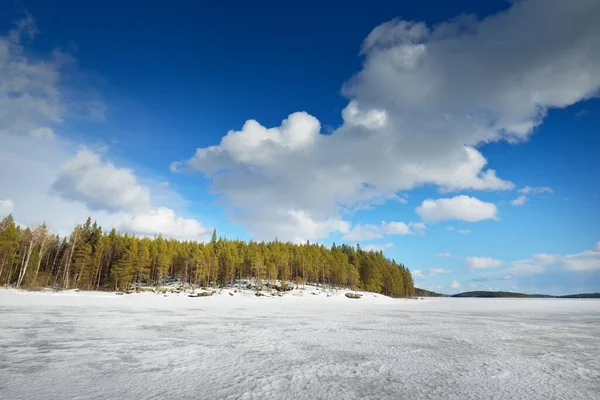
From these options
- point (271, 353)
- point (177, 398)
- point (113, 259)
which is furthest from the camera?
point (113, 259)

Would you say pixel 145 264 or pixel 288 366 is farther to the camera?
pixel 145 264

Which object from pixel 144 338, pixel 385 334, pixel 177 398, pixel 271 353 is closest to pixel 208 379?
pixel 177 398

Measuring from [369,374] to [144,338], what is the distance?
8406mm

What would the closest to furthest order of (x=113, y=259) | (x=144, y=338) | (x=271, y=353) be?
1. (x=271, y=353)
2. (x=144, y=338)
3. (x=113, y=259)

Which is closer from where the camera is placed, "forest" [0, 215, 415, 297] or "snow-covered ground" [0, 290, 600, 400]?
"snow-covered ground" [0, 290, 600, 400]

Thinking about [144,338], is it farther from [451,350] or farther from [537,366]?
[537,366]

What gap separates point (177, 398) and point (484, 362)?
7.43 m

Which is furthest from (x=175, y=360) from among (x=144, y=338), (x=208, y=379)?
(x=144, y=338)

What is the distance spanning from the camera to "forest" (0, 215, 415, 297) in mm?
62500

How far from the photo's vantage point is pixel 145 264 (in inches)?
2810

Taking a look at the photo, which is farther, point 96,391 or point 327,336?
point 327,336

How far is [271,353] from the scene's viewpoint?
8930 mm

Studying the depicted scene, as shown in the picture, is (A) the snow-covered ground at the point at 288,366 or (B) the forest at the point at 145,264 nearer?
(A) the snow-covered ground at the point at 288,366

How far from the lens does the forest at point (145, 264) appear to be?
62.5 metres
